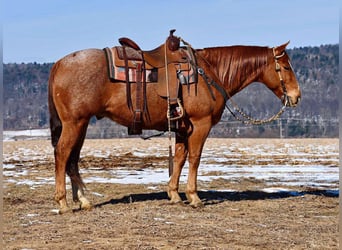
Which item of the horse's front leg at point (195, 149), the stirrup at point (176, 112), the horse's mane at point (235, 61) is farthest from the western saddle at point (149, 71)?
the horse's mane at point (235, 61)

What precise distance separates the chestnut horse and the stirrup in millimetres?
110

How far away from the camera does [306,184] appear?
491 inches

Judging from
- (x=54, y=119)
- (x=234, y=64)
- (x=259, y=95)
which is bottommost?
(x=54, y=119)

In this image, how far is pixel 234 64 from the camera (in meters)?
9.92

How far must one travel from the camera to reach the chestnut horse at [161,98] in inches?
341

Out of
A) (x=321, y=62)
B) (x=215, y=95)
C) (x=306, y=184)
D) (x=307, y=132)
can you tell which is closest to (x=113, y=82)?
(x=215, y=95)

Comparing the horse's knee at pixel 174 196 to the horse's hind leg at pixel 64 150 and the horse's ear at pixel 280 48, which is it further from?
the horse's ear at pixel 280 48

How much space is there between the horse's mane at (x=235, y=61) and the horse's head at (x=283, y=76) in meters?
0.15

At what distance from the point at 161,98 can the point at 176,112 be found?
311 mm

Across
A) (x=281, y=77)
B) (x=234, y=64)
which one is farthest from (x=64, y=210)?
(x=281, y=77)

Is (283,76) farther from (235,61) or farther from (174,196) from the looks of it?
(174,196)

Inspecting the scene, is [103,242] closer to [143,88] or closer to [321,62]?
[143,88]

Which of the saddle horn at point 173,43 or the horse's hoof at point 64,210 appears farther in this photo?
the saddle horn at point 173,43

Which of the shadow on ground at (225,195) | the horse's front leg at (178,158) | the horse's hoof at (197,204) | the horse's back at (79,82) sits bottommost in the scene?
the shadow on ground at (225,195)
